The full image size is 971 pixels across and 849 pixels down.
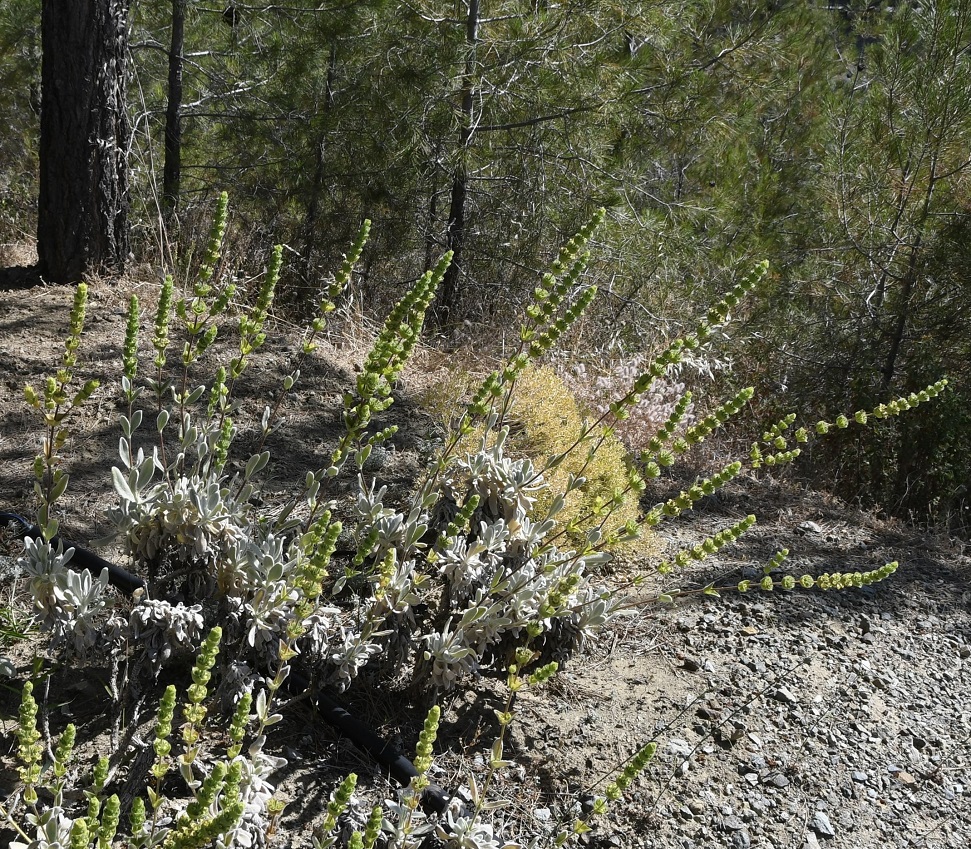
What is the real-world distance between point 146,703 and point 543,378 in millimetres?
2173

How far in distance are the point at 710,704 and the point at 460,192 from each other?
4196mm

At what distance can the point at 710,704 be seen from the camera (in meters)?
2.57

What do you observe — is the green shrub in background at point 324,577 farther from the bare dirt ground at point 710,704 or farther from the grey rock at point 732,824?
the grey rock at point 732,824

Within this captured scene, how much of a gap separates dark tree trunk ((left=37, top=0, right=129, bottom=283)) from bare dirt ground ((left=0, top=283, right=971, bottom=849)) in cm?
104

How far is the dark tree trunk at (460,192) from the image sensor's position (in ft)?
17.6

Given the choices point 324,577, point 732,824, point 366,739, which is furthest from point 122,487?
point 732,824

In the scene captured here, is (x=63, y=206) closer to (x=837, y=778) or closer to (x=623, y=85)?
(x=623, y=85)

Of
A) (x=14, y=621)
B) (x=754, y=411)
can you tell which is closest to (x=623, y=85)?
(x=754, y=411)

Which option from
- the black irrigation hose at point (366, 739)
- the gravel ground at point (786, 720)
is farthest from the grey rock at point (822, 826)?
the black irrigation hose at point (366, 739)

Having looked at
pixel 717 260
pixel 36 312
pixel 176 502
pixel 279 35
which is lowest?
Answer: pixel 36 312

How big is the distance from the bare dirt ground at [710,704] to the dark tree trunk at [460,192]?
227 cm

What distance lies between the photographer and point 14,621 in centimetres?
244

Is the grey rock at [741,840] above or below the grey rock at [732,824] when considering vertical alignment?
below

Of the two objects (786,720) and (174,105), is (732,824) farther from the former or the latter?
(174,105)
